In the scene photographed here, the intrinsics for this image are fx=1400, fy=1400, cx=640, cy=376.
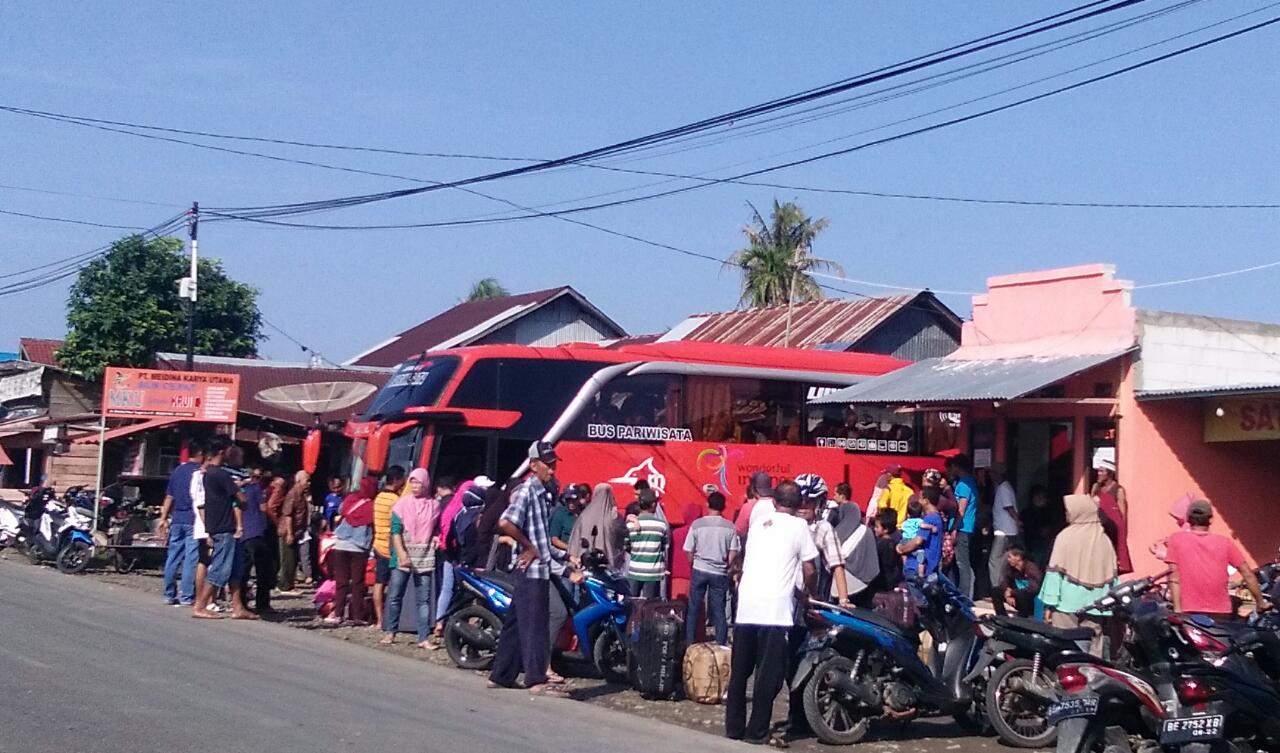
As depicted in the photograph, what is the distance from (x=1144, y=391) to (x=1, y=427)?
33889mm

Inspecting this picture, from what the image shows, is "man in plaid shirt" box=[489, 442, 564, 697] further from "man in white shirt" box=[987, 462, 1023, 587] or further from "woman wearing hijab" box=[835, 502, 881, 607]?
"man in white shirt" box=[987, 462, 1023, 587]

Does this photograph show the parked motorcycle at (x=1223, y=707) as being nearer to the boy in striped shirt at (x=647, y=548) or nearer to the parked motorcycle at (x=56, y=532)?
the boy in striped shirt at (x=647, y=548)

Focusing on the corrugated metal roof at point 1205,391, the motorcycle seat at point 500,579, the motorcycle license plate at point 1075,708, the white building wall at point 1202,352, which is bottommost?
the motorcycle license plate at point 1075,708

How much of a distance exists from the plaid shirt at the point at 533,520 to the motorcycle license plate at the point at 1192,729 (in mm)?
5433

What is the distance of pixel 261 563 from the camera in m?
17.8

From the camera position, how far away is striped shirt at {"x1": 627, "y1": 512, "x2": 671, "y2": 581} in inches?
545

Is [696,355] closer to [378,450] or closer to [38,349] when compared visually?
[378,450]

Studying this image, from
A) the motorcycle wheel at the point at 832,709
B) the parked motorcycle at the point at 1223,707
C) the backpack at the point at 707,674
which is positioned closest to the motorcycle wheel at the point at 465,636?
the backpack at the point at 707,674

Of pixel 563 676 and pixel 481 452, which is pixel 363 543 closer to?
pixel 481 452

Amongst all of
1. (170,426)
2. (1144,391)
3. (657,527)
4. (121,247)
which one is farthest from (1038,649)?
(121,247)

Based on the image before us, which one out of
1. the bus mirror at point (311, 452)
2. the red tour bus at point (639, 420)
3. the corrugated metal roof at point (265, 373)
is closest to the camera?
the red tour bus at point (639, 420)

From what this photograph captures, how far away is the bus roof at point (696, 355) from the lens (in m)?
19.5

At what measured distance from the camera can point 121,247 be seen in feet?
160

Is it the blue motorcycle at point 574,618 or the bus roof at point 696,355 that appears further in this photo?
the bus roof at point 696,355
